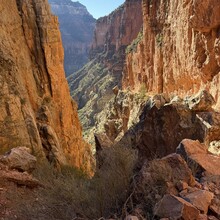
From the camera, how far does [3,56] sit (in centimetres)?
1220

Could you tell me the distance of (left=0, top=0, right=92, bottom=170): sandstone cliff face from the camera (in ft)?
38.1

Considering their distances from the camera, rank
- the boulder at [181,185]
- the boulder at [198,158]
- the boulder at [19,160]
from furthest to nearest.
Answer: the boulder at [19,160]
the boulder at [198,158]
the boulder at [181,185]

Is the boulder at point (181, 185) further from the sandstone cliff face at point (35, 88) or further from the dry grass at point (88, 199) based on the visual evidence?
the sandstone cliff face at point (35, 88)

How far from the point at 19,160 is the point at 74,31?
5975 inches

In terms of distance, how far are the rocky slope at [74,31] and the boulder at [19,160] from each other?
118 m

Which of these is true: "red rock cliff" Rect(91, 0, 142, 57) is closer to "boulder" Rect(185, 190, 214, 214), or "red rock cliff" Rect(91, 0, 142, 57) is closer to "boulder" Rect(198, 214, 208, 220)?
A: "boulder" Rect(185, 190, 214, 214)

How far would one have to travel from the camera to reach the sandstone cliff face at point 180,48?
1814 cm

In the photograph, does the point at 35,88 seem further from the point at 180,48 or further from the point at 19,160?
the point at 180,48

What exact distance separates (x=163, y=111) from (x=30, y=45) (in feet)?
31.7

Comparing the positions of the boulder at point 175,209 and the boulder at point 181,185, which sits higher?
the boulder at point 175,209

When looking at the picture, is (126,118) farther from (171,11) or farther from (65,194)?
(65,194)

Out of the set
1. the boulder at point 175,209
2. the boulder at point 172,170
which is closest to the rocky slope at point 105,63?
the boulder at point 172,170

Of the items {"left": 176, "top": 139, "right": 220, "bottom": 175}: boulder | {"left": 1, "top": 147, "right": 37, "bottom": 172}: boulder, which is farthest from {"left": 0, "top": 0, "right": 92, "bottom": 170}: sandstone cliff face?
{"left": 176, "top": 139, "right": 220, "bottom": 175}: boulder

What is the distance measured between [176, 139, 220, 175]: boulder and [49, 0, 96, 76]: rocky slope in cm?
12079
